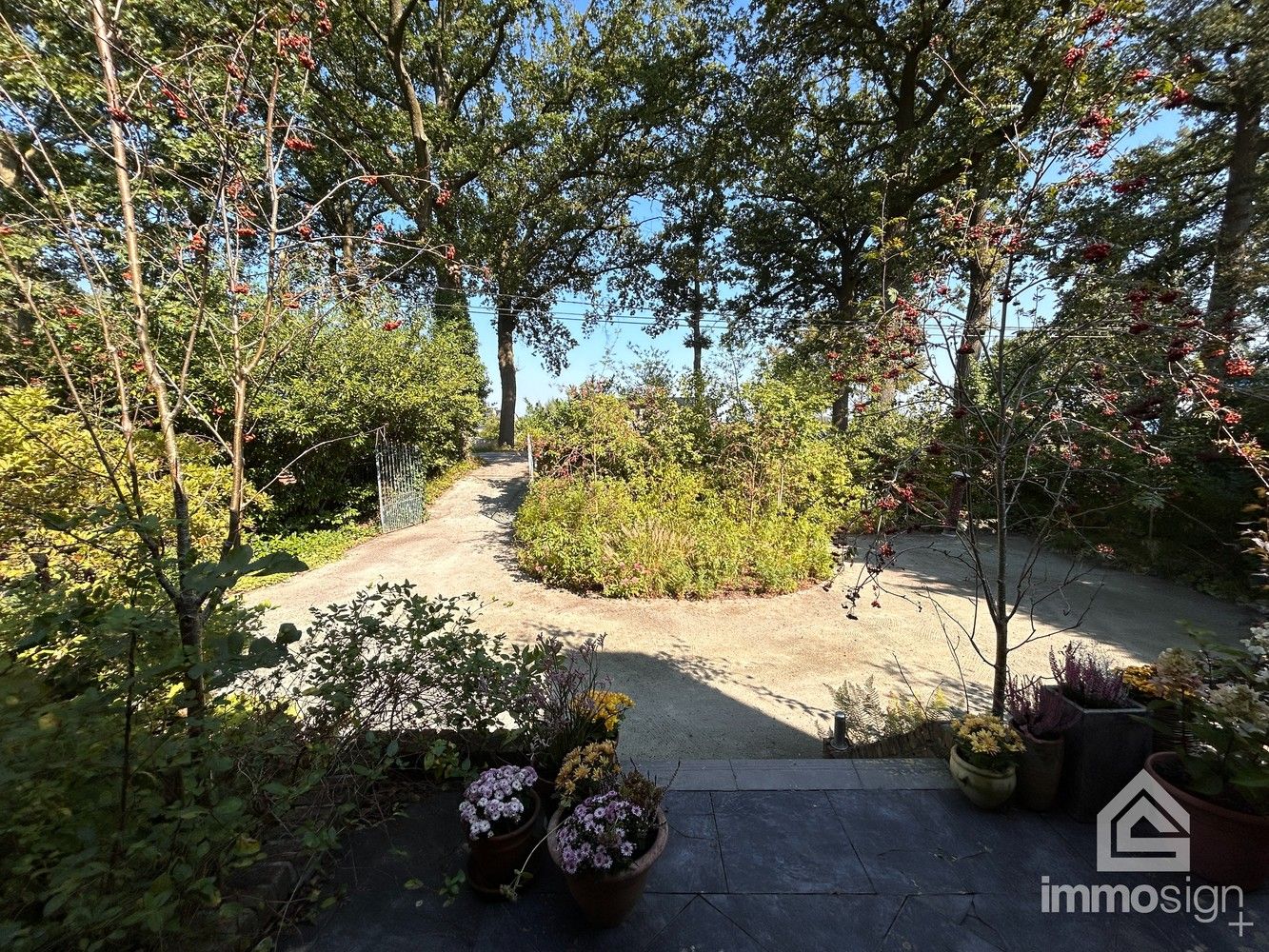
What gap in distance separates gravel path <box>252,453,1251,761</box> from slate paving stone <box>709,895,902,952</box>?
4.07ft

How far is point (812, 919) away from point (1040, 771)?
1298 millimetres

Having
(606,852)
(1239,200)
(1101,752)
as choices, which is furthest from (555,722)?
(1239,200)

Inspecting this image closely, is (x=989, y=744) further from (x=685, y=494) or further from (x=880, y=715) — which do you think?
(x=685, y=494)

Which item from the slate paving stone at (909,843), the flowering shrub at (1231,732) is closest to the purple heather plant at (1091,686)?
the flowering shrub at (1231,732)

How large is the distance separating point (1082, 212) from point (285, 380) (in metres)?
12.9

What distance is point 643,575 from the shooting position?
5.75 metres

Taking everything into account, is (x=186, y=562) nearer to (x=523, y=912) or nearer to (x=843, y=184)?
(x=523, y=912)

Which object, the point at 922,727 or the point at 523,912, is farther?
the point at 922,727

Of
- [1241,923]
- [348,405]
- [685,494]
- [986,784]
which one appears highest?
[348,405]

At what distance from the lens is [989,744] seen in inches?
85.0

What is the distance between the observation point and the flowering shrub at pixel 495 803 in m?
1.71

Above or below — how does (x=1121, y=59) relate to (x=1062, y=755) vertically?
above

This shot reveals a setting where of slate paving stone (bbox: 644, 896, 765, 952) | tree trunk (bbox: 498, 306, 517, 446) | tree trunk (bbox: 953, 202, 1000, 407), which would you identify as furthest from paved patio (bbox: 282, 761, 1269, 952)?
tree trunk (bbox: 498, 306, 517, 446)

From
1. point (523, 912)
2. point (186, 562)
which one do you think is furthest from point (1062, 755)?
point (186, 562)
